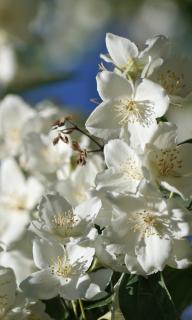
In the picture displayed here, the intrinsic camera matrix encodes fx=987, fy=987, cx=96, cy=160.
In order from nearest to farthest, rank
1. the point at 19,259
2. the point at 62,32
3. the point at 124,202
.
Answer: the point at 124,202 < the point at 19,259 < the point at 62,32

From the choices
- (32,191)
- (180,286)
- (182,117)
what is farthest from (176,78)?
(32,191)

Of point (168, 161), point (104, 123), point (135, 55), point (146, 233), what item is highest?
point (135, 55)

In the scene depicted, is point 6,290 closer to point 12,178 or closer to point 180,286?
point 180,286

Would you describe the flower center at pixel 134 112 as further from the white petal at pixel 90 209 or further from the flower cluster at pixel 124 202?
the white petal at pixel 90 209

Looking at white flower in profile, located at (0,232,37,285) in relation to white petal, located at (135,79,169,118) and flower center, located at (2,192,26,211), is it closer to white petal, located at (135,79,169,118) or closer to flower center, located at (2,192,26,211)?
flower center, located at (2,192,26,211)

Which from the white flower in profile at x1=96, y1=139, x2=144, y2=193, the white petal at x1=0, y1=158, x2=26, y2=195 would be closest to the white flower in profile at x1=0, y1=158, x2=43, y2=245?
the white petal at x1=0, y1=158, x2=26, y2=195

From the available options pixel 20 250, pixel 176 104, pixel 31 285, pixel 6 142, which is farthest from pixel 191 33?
pixel 31 285

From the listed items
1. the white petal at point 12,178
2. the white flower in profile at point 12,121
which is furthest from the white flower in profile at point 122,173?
the white flower in profile at point 12,121
